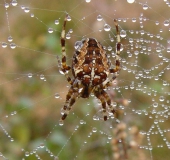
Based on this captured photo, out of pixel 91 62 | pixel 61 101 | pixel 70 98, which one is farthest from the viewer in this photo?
pixel 61 101

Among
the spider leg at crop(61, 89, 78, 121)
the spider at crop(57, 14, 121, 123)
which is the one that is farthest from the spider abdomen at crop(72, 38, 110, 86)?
the spider leg at crop(61, 89, 78, 121)

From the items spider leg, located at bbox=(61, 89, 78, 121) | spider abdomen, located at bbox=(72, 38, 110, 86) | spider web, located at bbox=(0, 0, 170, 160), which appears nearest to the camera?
spider abdomen, located at bbox=(72, 38, 110, 86)

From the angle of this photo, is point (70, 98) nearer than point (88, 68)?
No

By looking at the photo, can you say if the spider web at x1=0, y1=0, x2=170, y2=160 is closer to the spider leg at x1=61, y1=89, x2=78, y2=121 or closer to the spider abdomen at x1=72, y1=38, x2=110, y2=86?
the spider leg at x1=61, y1=89, x2=78, y2=121

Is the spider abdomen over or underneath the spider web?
underneath

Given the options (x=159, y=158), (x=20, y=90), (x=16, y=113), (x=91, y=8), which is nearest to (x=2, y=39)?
(x=20, y=90)

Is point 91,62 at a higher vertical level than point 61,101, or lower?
lower

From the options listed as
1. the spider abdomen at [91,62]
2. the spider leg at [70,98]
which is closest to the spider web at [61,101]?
the spider leg at [70,98]

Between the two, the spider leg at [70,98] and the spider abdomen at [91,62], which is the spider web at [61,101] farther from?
the spider abdomen at [91,62]

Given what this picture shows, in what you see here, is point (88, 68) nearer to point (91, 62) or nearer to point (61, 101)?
point (91, 62)

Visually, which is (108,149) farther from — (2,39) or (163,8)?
(163,8)

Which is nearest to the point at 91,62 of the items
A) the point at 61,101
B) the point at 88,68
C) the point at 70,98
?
the point at 88,68
